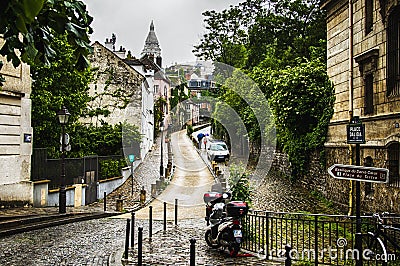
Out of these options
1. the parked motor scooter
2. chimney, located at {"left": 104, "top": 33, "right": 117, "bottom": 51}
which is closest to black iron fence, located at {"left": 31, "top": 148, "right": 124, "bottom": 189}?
the parked motor scooter

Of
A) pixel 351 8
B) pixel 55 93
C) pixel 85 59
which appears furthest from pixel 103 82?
pixel 85 59

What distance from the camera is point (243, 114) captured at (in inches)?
1467

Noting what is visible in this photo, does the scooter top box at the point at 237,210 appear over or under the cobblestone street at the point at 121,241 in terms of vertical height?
over

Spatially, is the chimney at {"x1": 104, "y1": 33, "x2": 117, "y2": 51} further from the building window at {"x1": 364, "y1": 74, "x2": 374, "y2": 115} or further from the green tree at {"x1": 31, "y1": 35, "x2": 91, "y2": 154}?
the building window at {"x1": 364, "y1": 74, "x2": 374, "y2": 115}

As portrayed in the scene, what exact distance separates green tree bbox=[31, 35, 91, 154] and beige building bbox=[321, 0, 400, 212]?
11.6m

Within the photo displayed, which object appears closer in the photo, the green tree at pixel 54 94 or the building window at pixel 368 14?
the building window at pixel 368 14

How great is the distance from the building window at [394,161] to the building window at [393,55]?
5.27 feet

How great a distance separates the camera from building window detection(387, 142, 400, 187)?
13430mm

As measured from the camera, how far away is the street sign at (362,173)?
6.25m

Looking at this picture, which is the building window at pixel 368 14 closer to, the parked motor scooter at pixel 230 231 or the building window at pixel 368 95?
the building window at pixel 368 95

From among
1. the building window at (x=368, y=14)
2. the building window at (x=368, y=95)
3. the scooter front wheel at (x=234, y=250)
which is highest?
the building window at (x=368, y=14)

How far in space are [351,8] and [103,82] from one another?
83.4ft

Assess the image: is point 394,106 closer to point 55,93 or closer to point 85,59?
point 85,59

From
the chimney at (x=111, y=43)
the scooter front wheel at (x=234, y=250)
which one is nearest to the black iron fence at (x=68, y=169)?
the scooter front wheel at (x=234, y=250)
